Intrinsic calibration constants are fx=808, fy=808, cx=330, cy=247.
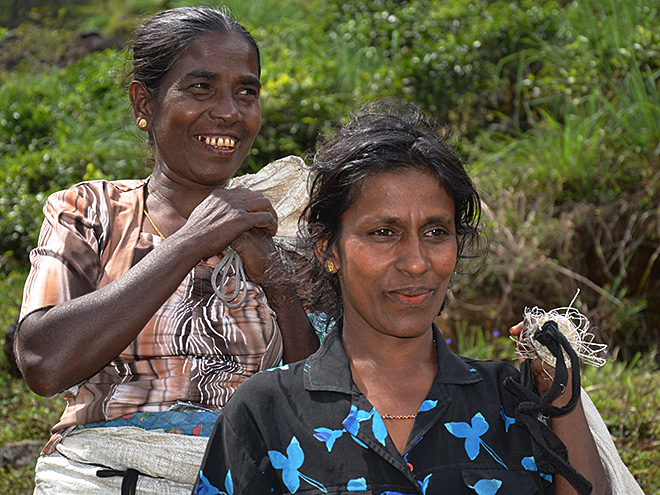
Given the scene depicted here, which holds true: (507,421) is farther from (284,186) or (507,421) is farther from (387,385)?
(284,186)

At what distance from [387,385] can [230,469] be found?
433 millimetres

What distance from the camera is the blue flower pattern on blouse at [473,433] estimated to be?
1.85m

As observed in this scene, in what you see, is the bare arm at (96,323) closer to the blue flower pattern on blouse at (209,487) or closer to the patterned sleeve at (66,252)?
the patterned sleeve at (66,252)

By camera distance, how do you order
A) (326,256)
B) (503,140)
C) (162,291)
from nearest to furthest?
(326,256) → (162,291) → (503,140)

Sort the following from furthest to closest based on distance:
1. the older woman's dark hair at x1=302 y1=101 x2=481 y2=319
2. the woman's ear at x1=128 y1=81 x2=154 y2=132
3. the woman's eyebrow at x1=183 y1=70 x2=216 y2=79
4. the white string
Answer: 1. the woman's ear at x1=128 y1=81 x2=154 y2=132
2. the woman's eyebrow at x1=183 y1=70 x2=216 y2=79
3. the white string
4. the older woman's dark hair at x1=302 y1=101 x2=481 y2=319

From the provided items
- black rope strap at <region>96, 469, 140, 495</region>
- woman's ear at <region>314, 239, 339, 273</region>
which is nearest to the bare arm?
black rope strap at <region>96, 469, 140, 495</region>

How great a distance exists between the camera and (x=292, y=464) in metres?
1.81

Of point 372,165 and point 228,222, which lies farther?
point 228,222

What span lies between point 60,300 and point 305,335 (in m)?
0.73

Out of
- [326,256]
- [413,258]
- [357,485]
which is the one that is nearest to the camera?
[357,485]

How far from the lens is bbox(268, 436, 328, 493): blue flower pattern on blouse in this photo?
1794 mm

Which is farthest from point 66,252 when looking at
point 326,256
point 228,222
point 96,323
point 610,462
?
point 610,462

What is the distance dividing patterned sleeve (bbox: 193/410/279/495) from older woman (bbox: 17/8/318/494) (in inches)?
17.3

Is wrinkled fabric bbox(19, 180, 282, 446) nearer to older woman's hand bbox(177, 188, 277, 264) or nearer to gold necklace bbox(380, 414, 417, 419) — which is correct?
older woman's hand bbox(177, 188, 277, 264)
